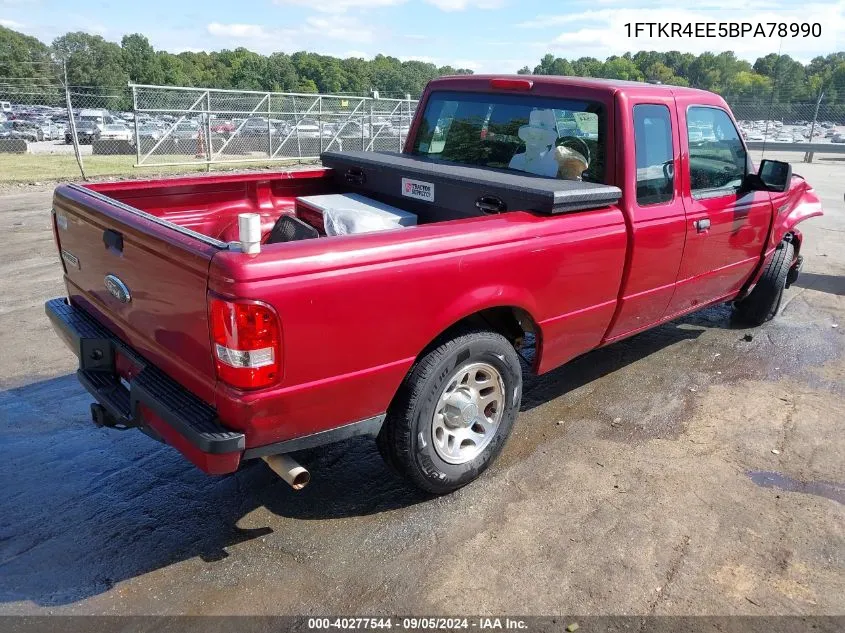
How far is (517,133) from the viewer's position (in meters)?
4.31

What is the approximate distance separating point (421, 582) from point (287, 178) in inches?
119

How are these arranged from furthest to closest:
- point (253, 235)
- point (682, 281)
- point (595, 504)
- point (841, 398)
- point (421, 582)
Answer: point (841, 398) < point (682, 281) < point (595, 504) < point (421, 582) < point (253, 235)

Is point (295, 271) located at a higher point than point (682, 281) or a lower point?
higher

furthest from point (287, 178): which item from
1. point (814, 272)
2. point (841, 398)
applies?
point (814, 272)

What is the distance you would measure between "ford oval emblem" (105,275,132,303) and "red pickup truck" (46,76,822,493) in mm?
12

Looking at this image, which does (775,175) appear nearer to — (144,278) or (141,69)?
(144,278)

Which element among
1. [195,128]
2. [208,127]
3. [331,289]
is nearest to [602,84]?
[331,289]

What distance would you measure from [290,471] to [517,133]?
2.66 meters

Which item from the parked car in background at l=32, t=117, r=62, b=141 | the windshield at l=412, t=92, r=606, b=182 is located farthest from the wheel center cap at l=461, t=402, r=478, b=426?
the parked car in background at l=32, t=117, r=62, b=141

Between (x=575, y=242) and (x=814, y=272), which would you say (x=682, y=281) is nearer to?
(x=575, y=242)

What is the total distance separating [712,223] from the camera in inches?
178

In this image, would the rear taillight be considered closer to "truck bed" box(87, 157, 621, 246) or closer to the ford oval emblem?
the ford oval emblem

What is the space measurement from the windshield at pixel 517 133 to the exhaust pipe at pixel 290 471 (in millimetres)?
2370

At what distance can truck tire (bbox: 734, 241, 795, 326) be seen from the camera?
5.88 m
